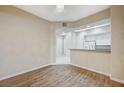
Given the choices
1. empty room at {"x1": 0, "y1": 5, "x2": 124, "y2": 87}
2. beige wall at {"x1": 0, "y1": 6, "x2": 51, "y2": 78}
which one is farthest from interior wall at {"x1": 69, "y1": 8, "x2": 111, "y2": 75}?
beige wall at {"x1": 0, "y1": 6, "x2": 51, "y2": 78}

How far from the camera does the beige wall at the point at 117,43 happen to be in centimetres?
344

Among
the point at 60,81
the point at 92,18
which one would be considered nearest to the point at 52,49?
the point at 92,18

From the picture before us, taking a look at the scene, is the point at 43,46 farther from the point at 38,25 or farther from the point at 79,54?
the point at 79,54

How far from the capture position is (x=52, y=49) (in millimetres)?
6707

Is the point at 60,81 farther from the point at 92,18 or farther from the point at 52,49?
the point at 52,49

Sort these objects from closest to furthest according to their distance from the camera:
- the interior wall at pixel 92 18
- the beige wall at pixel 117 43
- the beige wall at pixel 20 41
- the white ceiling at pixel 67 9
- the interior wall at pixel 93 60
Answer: the beige wall at pixel 117 43 → the beige wall at pixel 20 41 → the white ceiling at pixel 67 9 → the interior wall at pixel 93 60 → the interior wall at pixel 92 18

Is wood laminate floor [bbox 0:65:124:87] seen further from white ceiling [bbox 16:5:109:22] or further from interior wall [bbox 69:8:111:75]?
white ceiling [bbox 16:5:109:22]

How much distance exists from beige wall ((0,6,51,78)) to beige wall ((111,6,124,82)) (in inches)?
129

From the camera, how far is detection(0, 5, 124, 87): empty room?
11.5ft

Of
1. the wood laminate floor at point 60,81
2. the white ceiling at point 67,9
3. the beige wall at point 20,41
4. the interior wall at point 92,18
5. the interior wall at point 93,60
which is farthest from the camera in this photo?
the interior wall at point 92,18

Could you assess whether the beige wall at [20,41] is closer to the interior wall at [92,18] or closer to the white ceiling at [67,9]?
the white ceiling at [67,9]

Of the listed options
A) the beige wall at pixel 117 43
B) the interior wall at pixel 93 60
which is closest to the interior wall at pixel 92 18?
the beige wall at pixel 117 43
